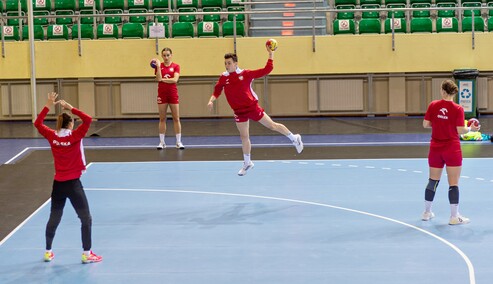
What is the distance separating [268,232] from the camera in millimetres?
10727

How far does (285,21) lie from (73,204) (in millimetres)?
17630

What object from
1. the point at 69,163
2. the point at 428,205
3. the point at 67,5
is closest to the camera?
the point at 69,163

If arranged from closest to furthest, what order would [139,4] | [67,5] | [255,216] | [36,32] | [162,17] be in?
1. [255,216]
2. [36,32]
3. [162,17]
4. [139,4]
5. [67,5]

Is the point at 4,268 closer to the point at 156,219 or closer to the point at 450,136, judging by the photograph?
the point at 156,219

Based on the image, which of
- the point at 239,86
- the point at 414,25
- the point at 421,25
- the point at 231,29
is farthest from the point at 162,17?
the point at 239,86

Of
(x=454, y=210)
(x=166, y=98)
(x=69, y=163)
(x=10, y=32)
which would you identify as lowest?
(x=454, y=210)

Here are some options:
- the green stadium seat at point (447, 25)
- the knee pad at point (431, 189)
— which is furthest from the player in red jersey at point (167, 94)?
the green stadium seat at point (447, 25)

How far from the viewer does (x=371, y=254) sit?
31.2 ft

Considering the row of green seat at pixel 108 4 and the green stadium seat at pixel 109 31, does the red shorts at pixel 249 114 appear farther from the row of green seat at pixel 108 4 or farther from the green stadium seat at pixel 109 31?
the row of green seat at pixel 108 4

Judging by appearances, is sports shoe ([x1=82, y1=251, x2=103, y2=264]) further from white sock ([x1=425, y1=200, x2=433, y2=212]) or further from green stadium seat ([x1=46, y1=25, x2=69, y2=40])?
green stadium seat ([x1=46, y1=25, x2=69, y2=40])

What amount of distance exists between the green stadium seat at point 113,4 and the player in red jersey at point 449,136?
17.5m

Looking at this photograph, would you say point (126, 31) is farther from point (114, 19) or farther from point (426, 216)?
point (426, 216)

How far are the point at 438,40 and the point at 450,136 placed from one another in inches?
583

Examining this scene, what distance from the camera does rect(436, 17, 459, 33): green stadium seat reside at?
2516cm
